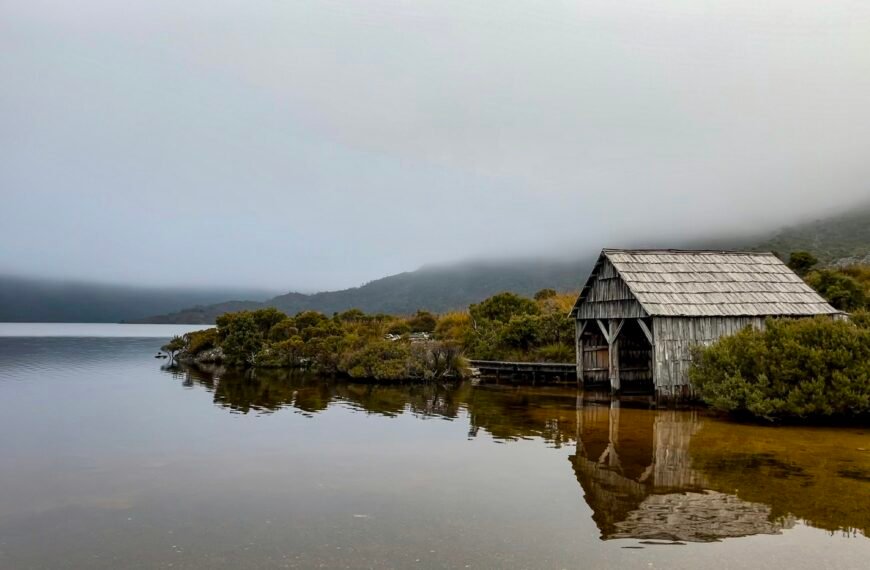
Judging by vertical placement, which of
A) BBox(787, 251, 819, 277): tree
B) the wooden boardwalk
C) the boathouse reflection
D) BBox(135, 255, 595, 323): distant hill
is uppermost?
BBox(135, 255, 595, 323): distant hill

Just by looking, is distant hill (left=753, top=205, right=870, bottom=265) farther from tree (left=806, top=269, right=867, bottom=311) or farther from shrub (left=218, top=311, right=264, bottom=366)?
shrub (left=218, top=311, right=264, bottom=366)

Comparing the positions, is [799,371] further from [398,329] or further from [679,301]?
[398,329]

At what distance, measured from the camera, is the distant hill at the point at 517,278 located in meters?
124

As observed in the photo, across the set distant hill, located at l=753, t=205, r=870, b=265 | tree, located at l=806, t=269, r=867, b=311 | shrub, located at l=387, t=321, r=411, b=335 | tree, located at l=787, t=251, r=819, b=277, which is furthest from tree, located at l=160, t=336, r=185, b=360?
distant hill, located at l=753, t=205, r=870, b=265

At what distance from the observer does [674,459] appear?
14.1 metres

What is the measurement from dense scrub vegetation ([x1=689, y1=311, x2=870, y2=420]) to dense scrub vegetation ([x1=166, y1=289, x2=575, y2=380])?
49.6ft

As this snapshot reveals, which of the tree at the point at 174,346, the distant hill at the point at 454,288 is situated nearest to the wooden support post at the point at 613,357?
the tree at the point at 174,346

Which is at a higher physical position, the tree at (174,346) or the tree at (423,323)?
the tree at (423,323)

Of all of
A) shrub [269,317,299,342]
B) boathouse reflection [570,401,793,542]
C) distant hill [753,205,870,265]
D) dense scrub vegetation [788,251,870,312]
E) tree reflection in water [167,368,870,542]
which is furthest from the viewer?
distant hill [753,205,870,265]

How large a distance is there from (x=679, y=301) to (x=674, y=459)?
1090 centimetres

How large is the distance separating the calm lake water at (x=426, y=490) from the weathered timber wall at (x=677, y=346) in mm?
1758

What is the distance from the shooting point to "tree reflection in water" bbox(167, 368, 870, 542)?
977 cm

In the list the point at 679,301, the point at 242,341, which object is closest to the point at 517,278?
the point at 242,341

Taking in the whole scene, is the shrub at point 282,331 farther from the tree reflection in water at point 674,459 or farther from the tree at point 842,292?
the tree at point 842,292
